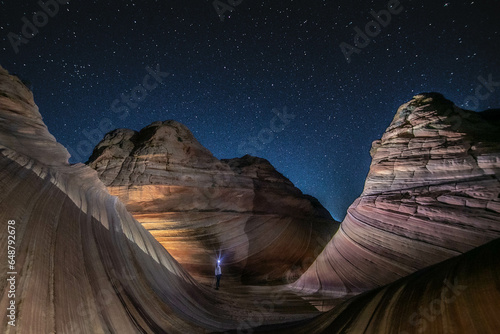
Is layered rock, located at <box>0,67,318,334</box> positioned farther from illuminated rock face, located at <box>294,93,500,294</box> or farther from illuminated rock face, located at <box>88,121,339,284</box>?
illuminated rock face, located at <box>88,121,339,284</box>

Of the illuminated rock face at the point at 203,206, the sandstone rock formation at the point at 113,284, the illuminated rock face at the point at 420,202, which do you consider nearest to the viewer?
the sandstone rock formation at the point at 113,284

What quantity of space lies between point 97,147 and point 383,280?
15038 millimetres

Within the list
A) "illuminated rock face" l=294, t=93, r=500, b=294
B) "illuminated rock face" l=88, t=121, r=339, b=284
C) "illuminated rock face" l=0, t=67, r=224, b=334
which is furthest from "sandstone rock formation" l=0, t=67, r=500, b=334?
"illuminated rock face" l=88, t=121, r=339, b=284

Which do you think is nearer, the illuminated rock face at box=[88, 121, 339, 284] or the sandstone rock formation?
the sandstone rock formation

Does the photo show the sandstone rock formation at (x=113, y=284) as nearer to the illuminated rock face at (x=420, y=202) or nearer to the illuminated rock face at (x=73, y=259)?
the illuminated rock face at (x=73, y=259)

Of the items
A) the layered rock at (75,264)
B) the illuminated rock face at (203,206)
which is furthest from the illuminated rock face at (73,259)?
the illuminated rock face at (203,206)

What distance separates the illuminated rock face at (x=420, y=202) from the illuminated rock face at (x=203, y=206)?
161 inches

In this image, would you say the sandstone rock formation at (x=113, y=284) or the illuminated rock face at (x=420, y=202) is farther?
the illuminated rock face at (x=420, y=202)

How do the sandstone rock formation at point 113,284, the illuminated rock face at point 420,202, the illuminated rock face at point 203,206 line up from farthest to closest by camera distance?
the illuminated rock face at point 203,206
the illuminated rock face at point 420,202
the sandstone rock formation at point 113,284

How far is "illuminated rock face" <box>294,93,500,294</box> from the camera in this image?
5.20 meters

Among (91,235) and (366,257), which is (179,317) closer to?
(91,235)

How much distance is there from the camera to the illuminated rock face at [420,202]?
520 cm

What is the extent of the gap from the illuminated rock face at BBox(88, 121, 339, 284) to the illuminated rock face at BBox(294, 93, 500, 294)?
161 inches

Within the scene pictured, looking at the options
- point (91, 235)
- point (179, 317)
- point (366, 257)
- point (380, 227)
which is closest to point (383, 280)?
point (366, 257)
